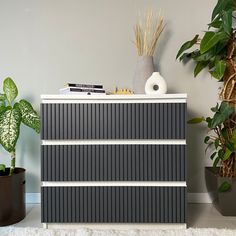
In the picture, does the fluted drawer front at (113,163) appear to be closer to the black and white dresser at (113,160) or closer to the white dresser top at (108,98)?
the black and white dresser at (113,160)

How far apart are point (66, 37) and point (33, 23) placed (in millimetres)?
294

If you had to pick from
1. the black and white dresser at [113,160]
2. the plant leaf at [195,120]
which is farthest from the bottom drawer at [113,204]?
the plant leaf at [195,120]

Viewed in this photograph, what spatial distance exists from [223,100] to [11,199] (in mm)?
1552

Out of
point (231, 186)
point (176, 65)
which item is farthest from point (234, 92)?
point (231, 186)

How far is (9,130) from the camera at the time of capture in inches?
64.6

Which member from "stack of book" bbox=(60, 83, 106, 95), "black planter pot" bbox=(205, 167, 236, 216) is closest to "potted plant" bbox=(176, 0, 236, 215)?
"black planter pot" bbox=(205, 167, 236, 216)

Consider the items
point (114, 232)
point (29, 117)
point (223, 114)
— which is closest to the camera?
point (114, 232)

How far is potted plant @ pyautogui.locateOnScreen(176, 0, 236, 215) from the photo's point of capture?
1.63 meters

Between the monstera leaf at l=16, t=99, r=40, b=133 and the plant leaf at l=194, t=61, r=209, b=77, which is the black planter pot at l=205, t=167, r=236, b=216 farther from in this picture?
the monstera leaf at l=16, t=99, r=40, b=133

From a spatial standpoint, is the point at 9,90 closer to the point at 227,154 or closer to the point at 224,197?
the point at 227,154

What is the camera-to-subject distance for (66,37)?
205cm

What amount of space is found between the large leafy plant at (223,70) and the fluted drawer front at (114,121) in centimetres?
36

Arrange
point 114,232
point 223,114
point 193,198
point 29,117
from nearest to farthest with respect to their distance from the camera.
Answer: point 114,232
point 223,114
point 29,117
point 193,198

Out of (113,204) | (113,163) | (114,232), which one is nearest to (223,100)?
(113,163)
